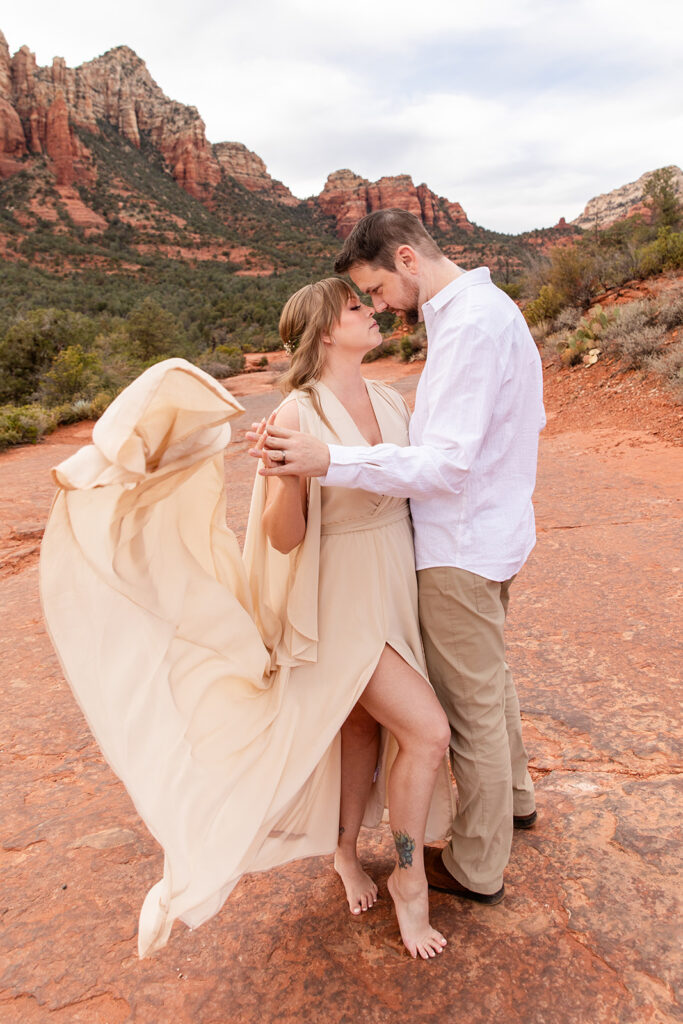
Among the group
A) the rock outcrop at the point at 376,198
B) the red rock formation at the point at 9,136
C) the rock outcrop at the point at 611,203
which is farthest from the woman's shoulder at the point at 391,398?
the rock outcrop at the point at 376,198

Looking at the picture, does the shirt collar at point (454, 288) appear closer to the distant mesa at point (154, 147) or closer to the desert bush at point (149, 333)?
the desert bush at point (149, 333)

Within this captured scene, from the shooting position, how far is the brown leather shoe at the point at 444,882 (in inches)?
71.6

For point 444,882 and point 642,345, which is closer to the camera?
point 444,882

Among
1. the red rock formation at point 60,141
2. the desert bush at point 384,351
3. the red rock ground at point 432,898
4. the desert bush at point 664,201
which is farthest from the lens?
the red rock formation at point 60,141

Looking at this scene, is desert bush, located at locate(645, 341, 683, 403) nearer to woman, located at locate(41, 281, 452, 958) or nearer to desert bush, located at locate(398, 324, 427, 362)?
woman, located at locate(41, 281, 452, 958)

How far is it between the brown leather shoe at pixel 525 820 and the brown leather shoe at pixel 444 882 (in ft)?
0.88

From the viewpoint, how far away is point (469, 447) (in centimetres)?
155

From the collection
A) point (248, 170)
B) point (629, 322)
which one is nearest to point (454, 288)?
point (629, 322)

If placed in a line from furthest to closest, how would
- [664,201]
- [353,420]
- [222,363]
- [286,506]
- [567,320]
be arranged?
1. [222,363]
2. [664,201]
3. [567,320]
4. [353,420]
5. [286,506]

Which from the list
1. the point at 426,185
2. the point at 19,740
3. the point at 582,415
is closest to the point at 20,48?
the point at 426,185

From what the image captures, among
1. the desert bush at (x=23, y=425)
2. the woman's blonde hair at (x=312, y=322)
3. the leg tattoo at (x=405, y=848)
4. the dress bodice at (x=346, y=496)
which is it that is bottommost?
the desert bush at (x=23, y=425)

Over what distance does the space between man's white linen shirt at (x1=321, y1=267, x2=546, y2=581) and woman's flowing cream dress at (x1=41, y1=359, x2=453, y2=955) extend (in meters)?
0.17

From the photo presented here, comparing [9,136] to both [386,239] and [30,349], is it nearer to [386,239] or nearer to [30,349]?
[30,349]

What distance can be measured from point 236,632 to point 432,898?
0.94 meters
